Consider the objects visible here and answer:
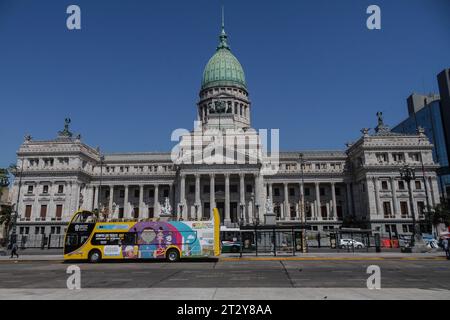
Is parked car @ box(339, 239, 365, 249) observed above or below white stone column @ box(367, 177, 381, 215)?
below

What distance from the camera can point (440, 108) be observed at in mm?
100062

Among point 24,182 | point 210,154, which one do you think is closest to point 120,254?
point 210,154

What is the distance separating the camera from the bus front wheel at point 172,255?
2920cm

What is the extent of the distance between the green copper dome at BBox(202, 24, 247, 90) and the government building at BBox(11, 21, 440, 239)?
55.9 feet

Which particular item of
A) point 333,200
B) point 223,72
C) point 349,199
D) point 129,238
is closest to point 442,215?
A: point 349,199

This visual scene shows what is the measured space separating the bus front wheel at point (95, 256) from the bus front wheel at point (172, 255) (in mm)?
5989

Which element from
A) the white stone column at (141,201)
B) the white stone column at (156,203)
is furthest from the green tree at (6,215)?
the white stone column at (156,203)

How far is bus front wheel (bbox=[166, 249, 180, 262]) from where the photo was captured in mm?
29203

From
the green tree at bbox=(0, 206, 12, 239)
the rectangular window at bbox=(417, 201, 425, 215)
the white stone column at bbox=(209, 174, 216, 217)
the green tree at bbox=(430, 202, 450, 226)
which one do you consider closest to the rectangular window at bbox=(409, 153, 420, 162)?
the rectangular window at bbox=(417, 201, 425, 215)

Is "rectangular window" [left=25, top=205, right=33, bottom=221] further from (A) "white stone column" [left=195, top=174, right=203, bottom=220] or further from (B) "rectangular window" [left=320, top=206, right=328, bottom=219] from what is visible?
(B) "rectangular window" [left=320, top=206, right=328, bottom=219]

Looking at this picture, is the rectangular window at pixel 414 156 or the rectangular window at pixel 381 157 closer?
the rectangular window at pixel 414 156

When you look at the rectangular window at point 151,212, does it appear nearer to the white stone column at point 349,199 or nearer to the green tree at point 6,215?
the green tree at point 6,215
